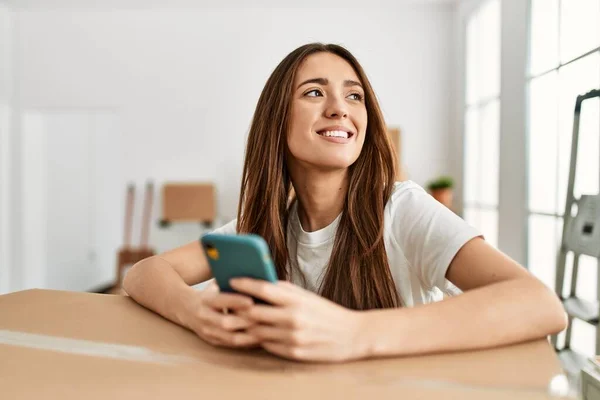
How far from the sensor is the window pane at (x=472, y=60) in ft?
13.6

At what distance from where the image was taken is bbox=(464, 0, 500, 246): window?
3.62 metres

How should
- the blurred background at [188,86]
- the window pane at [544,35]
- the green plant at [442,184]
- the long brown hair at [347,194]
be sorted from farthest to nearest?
the blurred background at [188,86] < the green plant at [442,184] < the window pane at [544,35] < the long brown hair at [347,194]

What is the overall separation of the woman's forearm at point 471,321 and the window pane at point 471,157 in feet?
11.7

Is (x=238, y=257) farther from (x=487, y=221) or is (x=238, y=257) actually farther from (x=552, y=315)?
(x=487, y=221)

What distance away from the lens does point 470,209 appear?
4.34m

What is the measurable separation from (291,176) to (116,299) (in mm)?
468

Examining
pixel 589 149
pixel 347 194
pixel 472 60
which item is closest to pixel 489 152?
pixel 472 60

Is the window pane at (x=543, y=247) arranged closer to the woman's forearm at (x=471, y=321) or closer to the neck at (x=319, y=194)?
the neck at (x=319, y=194)

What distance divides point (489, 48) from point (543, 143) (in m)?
1.27

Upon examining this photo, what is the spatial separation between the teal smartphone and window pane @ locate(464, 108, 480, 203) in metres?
3.80

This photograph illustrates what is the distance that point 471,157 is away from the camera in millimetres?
4336

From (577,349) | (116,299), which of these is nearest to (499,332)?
(116,299)

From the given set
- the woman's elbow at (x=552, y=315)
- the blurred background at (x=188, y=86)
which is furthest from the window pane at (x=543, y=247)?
the woman's elbow at (x=552, y=315)

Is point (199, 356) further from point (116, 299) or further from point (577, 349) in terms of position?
point (577, 349)
